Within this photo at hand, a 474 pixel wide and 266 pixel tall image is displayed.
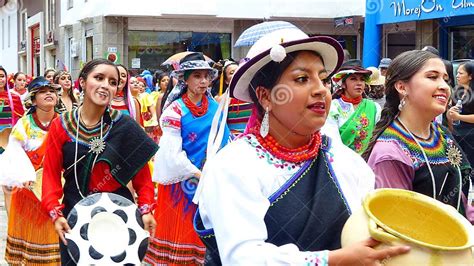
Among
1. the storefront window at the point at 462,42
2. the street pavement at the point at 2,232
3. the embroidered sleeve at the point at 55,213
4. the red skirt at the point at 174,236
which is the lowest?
the street pavement at the point at 2,232

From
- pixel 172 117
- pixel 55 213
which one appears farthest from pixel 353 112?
pixel 55 213

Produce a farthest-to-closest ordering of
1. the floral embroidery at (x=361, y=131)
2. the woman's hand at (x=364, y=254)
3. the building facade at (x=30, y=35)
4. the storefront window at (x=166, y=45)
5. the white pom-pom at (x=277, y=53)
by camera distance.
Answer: the building facade at (x=30, y=35) < the storefront window at (x=166, y=45) < the floral embroidery at (x=361, y=131) < the white pom-pom at (x=277, y=53) < the woman's hand at (x=364, y=254)

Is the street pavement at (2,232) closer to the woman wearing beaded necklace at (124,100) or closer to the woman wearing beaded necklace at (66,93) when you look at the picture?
the woman wearing beaded necklace at (66,93)

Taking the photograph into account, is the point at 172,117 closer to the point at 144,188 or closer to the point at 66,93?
the point at 144,188

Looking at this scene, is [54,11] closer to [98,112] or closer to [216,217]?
[98,112]

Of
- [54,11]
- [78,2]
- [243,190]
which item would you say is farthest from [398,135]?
[54,11]

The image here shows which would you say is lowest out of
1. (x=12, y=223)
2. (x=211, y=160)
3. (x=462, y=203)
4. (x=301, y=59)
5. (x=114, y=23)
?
(x=12, y=223)

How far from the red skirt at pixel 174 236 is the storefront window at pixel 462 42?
11800 millimetres

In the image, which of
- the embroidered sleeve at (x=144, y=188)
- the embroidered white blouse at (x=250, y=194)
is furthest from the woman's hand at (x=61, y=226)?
the embroidered white blouse at (x=250, y=194)

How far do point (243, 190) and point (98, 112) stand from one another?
2.60 metres

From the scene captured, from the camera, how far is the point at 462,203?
362 centimetres

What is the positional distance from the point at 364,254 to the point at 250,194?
0.39 m

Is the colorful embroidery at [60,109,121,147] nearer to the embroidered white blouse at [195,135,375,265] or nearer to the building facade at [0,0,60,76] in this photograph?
the embroidered white blouse at [195,135,375,265]

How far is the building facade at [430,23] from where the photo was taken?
1619 cm
